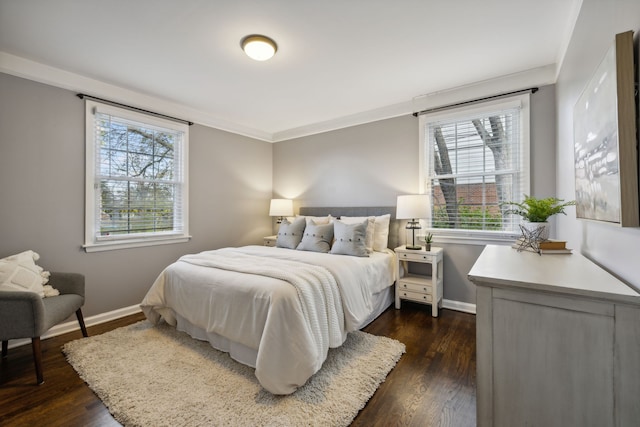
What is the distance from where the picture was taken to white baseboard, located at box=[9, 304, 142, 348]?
2447 millimetres

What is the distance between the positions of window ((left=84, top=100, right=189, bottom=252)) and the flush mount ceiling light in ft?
5.99

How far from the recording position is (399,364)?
6.89 ft

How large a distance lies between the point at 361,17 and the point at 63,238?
3390 mm

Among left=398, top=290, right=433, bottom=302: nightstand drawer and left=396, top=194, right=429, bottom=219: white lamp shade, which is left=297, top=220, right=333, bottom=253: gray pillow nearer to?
left=396, top=194, right=429, bottom=219: white lamp shade

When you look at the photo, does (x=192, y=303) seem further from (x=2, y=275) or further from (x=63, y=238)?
(x=63, y=238)

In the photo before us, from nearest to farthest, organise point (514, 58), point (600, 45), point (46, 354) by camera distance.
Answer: point (600, 45)
point (46, 354)
point (514, 58)

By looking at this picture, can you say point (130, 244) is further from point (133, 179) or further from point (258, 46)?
point (258, 46)

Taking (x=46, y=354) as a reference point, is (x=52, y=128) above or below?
above

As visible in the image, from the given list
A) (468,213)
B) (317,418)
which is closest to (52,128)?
(317,418)

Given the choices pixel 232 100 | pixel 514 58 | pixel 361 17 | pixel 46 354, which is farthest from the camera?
pixel 232 100

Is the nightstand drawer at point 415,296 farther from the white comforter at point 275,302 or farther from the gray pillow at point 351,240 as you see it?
the gray pillow at point 351,240

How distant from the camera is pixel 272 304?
1785 millimetres

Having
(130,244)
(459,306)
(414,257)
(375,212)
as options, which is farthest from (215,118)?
(459,306)

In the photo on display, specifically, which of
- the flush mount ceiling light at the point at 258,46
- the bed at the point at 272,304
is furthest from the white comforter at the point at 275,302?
the flush mount ceiling light at the point at 258,46
